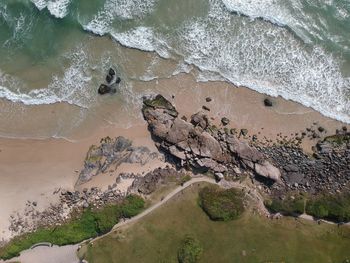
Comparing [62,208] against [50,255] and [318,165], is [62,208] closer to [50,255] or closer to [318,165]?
[50,255]

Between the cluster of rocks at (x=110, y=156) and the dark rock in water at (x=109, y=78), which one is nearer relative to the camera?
the cluster of rocks at (x=110, y=156)

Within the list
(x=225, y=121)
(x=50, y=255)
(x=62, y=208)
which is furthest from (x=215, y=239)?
(x=50, y=255)

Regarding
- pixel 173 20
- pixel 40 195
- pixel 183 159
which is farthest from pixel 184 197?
pixel 173 20

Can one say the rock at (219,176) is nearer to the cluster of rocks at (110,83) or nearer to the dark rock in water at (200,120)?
the dark rock in water at (200,120)

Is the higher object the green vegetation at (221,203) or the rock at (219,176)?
the rock at (219,176)

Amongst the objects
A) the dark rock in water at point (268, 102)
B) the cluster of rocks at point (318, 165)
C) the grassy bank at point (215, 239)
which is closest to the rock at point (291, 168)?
the cluster of rocks at point (318, 165)

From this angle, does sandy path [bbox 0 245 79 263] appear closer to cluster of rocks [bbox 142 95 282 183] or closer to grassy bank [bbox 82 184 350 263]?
grassy bank [bbox 82 184 350 263]

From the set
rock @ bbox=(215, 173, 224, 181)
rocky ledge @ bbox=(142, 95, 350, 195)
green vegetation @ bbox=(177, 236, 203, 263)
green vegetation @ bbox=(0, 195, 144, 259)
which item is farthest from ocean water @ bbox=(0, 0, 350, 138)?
green vegetation @ bbox=(177, 236, 203, 263)
